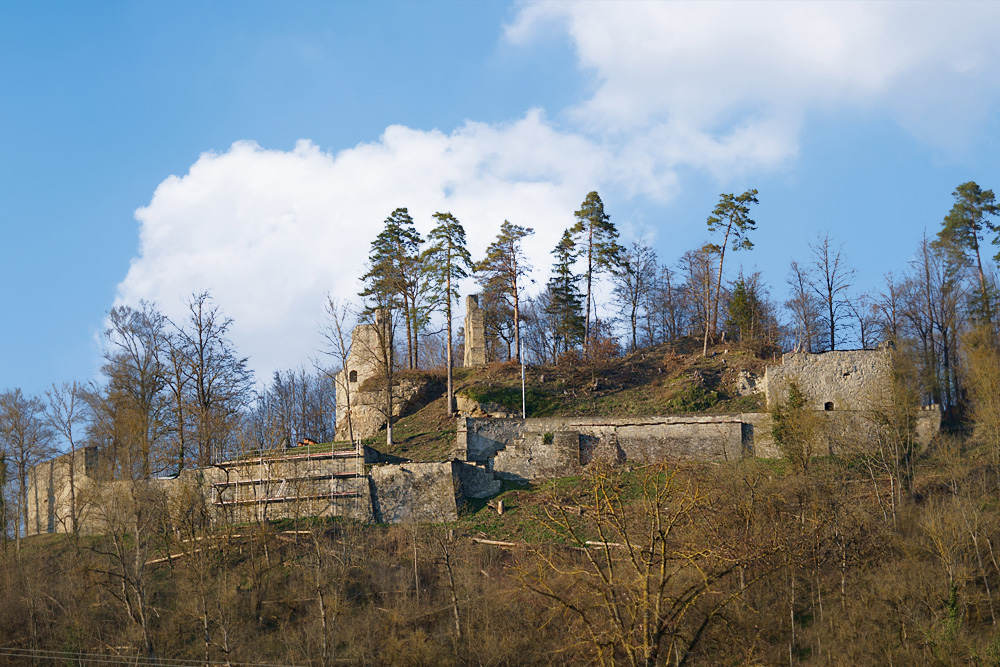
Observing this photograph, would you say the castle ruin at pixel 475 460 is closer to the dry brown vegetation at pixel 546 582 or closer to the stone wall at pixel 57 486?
the stone wall at pixel 57 486

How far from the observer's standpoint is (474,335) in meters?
44.2

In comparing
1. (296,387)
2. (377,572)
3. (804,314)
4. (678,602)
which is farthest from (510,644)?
Result: (296,387)

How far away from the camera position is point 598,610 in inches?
915

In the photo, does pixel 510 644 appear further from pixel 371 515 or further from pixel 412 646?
pixel 371 515

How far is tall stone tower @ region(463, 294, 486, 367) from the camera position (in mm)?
43875

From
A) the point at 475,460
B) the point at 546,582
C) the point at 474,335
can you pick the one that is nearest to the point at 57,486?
the point at 475,460

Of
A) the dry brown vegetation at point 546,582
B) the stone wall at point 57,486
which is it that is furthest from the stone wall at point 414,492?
the stone wall at point 57,486

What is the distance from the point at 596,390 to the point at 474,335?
8.94m

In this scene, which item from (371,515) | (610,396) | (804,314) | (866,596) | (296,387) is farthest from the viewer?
(296,387)

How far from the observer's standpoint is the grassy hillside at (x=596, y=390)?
114 ft

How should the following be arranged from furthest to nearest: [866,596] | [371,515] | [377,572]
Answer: [371,515], [377,572], [866,596]

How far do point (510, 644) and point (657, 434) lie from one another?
12.0 meters

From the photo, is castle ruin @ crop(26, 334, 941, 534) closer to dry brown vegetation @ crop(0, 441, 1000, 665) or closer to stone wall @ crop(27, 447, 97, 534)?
stone wall @ crop(27, 447, 97, 534)

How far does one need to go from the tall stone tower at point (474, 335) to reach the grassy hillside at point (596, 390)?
9.05 ft
